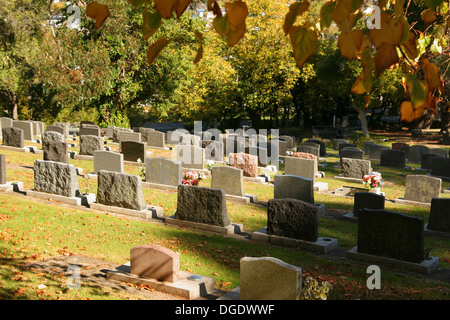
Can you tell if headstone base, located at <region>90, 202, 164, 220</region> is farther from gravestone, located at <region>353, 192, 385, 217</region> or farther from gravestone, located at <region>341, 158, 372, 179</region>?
gravestone, located at <region>341, 158, 372, 179</region>

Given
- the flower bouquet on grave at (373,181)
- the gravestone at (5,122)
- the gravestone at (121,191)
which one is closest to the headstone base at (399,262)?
the gravestone at (121,191)

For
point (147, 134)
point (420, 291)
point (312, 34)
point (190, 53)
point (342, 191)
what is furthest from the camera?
point (190, 53)

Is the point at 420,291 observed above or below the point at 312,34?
below

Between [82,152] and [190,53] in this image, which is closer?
[82,152]

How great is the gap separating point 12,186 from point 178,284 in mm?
8449

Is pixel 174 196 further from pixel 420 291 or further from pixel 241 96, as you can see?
pixel 241 96

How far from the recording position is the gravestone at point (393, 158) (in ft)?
81.1

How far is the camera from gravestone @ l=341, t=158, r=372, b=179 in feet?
66.9

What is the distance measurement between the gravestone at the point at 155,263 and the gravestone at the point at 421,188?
1092 centimetres

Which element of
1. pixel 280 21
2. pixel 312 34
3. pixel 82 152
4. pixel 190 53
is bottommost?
pixel 82 152

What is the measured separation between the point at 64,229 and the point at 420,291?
719cm

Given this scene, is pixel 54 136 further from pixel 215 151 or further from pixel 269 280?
pixel 269 280

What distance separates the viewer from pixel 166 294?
7504mm

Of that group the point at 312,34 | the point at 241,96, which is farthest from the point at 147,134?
the point at 312,34
